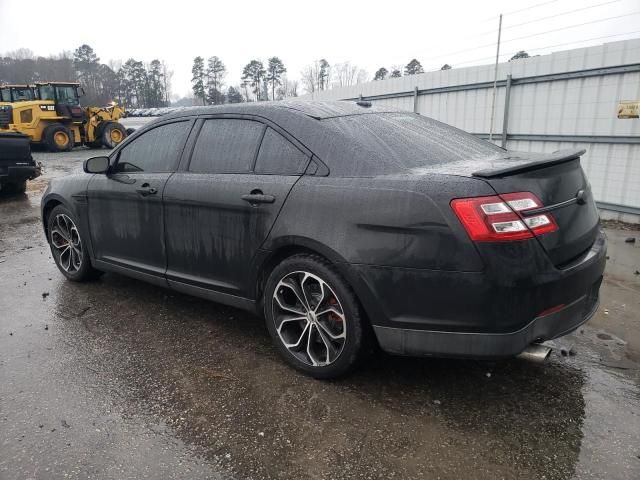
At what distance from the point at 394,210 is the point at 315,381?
46.6 inches

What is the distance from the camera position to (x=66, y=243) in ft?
16.1

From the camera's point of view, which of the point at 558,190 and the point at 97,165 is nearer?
the point at 558,190

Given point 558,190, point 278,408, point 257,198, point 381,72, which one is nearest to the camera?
point 558,190

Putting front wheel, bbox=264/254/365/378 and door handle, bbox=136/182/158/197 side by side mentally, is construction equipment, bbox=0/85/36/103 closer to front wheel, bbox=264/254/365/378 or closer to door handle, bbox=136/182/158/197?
door handle, bbox=136/182/158/197

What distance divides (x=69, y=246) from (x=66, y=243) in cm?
10

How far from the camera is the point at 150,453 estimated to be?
239 cm

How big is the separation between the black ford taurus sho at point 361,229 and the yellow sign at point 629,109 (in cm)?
440

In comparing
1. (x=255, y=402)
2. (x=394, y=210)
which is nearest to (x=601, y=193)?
(x=394, y=210)

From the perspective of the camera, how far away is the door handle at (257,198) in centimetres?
301

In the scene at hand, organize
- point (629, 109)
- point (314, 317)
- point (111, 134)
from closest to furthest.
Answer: point (314, 317) < point (629, 109) < point (111, 134)

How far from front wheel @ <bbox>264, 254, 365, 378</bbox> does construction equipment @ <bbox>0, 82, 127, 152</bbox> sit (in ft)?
62.2

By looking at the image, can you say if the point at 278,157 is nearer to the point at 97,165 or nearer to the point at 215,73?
the point at 97,165

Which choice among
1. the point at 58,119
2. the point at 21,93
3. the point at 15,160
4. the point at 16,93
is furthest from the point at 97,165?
the point at 16,93

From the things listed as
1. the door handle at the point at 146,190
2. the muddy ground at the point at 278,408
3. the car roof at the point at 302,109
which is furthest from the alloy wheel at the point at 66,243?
the car roof at the point at 302,109
